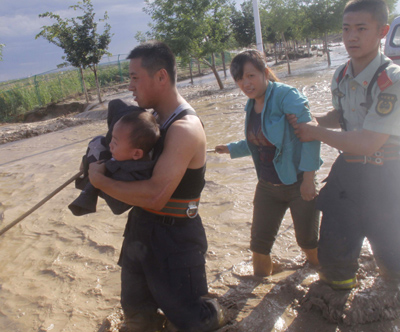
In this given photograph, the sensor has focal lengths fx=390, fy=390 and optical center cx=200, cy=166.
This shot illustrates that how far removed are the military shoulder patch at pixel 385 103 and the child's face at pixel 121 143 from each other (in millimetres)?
1156

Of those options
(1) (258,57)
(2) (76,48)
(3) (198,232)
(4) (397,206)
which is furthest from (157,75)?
(2) (76,48)

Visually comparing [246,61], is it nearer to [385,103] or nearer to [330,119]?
[330,119]

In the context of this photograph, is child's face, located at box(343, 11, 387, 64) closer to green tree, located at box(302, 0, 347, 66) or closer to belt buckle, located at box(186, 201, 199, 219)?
belt buckle, located at box(186, 201, 199, 219)

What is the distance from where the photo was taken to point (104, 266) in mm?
3180

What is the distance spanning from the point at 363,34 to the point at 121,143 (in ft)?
4.22

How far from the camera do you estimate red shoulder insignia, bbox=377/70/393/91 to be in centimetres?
179

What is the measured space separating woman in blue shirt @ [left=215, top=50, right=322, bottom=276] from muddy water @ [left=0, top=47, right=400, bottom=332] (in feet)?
0.96

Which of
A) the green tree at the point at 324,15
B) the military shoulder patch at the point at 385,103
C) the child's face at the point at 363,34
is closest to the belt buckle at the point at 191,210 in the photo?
the military shoulder patch at the point at 385,103

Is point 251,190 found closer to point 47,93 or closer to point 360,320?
point 360,320

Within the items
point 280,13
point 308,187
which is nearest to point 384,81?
point 308,187

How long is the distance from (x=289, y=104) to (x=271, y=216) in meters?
0.75

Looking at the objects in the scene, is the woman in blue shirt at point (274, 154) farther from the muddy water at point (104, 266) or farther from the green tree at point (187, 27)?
the green tree at point (187, 27)

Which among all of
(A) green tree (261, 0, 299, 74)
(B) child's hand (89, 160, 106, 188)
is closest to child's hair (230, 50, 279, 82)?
(B) child's hand (89, 160, 106, 188)

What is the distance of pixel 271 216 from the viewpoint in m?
2.53
